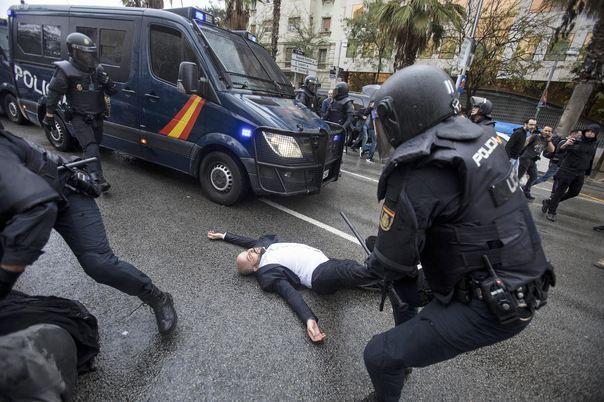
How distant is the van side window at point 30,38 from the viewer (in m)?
5.45

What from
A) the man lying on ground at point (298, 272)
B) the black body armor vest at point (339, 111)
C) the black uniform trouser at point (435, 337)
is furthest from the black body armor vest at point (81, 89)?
the black body armor vest at point (339, 111)

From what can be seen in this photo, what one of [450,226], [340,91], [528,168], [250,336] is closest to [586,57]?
[528,168]

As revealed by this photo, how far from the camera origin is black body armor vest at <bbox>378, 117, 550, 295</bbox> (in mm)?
1171

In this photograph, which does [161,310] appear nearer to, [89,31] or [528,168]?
[89,31]

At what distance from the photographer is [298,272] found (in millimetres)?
2730

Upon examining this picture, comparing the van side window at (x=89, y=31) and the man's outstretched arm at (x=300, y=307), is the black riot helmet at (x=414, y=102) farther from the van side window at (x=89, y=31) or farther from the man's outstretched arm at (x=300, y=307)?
the van side window at (x=89, y=31)

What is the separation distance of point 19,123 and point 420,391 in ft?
30.9

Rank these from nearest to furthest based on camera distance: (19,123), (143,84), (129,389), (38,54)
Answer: (129,389) → (143,84) → (38,54) → (19,123)

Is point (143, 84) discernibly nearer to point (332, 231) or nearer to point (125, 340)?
point (332, 231)

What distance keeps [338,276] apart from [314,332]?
0.47m

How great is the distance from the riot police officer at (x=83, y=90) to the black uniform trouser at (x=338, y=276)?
302cm

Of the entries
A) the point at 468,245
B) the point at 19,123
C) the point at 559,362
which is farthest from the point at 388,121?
the point at 19,123

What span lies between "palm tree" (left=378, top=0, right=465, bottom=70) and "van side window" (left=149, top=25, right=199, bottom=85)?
8.90m

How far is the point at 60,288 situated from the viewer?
2.47 m
